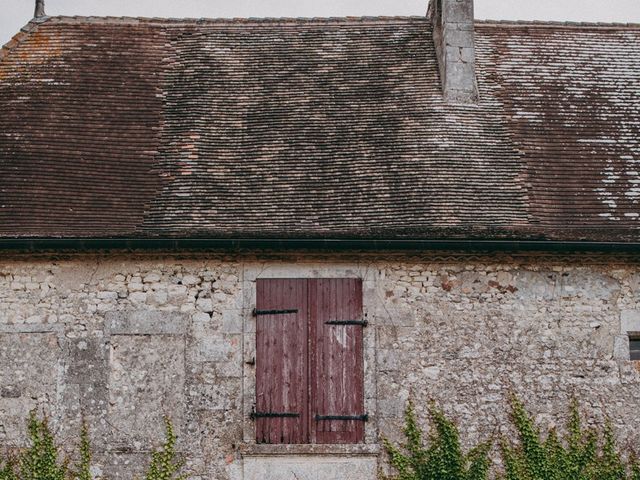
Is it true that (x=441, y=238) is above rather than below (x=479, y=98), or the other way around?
below

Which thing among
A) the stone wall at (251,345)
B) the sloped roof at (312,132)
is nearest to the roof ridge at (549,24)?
the sloped roof at (312,132)

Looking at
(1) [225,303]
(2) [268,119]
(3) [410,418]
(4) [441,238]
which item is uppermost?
(2) [268,119]

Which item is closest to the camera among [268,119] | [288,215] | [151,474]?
[151,474]

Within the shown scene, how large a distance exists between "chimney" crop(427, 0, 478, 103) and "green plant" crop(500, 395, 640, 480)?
4067 millimetres

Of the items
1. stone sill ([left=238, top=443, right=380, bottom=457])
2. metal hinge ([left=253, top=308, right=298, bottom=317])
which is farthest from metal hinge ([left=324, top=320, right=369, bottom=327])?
stone sill ([left=238, top=443, right=380, bottom=457])

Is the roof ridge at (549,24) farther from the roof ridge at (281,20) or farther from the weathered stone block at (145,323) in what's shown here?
the weathered stone block at (145,323)

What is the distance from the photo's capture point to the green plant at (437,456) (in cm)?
830

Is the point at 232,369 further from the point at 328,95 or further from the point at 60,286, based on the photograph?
the point at 328,95

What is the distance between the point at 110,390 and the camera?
845cm

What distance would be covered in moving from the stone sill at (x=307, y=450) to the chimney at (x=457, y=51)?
4.55 m

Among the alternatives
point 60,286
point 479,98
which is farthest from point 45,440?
point 479,98

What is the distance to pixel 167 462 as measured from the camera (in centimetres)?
830

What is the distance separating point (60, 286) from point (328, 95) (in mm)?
4184

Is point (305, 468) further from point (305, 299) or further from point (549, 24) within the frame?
point (549, 24)
